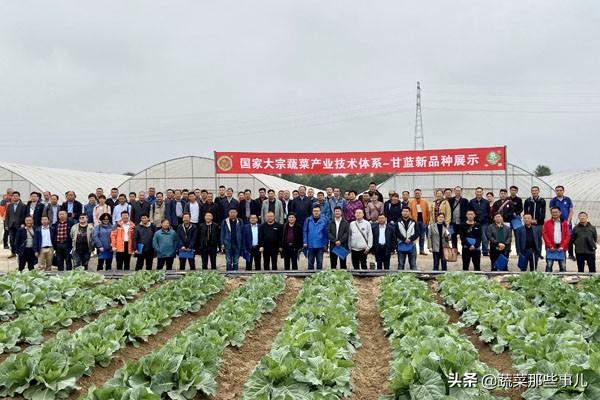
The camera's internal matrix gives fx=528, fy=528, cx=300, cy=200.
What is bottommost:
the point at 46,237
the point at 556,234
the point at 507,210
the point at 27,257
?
the point at 27,257

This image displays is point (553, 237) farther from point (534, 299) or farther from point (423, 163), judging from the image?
point (423, 163)

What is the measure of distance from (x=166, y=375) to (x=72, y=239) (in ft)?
29.5

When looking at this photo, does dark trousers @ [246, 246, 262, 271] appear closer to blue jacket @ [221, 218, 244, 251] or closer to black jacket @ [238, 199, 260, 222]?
blue jacket @ [221, 218, 244, 251]

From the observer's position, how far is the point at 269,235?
497 inches

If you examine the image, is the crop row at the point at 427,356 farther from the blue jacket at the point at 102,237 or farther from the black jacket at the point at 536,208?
the blue jacket at the point at 102,237

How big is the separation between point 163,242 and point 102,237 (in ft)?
5.02

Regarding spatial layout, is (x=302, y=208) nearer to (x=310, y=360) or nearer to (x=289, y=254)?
(x=289, y=254)

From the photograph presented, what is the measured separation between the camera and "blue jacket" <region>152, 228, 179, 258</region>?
41.4 feet

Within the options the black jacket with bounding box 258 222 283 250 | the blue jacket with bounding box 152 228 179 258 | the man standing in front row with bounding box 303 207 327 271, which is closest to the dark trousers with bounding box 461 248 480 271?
the man standing in front row with bounding box 303 207 327 271

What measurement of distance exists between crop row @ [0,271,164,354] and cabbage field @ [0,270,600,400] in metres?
0.02

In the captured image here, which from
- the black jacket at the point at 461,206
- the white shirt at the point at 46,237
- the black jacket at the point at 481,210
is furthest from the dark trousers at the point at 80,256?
the black jacket at the point at 481,210

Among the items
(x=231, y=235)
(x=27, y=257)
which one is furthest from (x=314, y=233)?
(x=27, y=257)

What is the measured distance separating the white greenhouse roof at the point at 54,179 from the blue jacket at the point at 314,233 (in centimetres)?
1563

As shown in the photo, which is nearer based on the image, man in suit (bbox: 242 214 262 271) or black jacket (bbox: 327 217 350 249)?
black jacket (bbox: 327 217 350 249)
